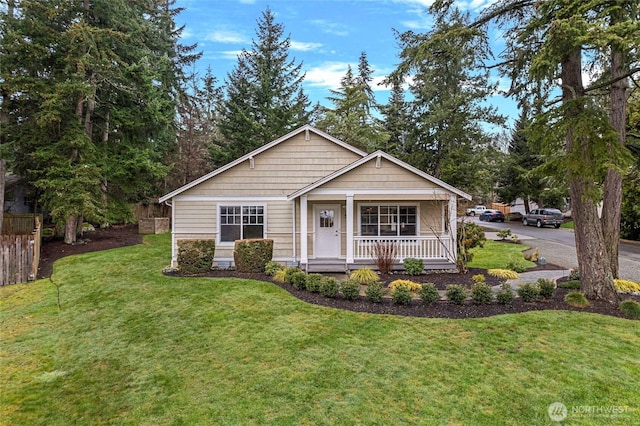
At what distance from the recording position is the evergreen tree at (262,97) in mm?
24797

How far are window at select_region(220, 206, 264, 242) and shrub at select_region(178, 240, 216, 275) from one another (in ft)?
4.48

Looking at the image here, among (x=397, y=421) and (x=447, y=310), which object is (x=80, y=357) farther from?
(x=447, y=310)

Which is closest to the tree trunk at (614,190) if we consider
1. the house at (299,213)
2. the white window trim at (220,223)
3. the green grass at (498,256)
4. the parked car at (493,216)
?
the house at (299,213)

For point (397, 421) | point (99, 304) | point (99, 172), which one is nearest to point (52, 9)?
point (99, 172)

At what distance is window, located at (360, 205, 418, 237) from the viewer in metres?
12.3

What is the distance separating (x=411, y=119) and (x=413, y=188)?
17637mm

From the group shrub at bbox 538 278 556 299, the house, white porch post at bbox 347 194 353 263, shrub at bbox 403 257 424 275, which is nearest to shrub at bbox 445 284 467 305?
shrub at bbox 538 278 556 299

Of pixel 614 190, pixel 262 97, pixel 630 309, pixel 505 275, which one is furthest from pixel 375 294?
pixel 262 97

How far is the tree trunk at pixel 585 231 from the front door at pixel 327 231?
716 centimetres

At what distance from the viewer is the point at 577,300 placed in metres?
7.04

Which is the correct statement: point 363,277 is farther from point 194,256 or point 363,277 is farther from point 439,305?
point 194,256

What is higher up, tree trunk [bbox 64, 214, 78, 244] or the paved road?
tree trunk [bbox 64, 214, 78, 244]

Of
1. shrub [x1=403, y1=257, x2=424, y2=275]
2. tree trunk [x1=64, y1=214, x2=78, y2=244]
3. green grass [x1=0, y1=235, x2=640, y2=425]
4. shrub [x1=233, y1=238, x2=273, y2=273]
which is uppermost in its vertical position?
tree trunk [x1=64, y1=214, x2=78, y2=244]

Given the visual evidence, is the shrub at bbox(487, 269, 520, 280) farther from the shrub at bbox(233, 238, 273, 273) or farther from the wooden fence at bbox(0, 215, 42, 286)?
the wooden fence at bbox(0, 215, 42, 286)
